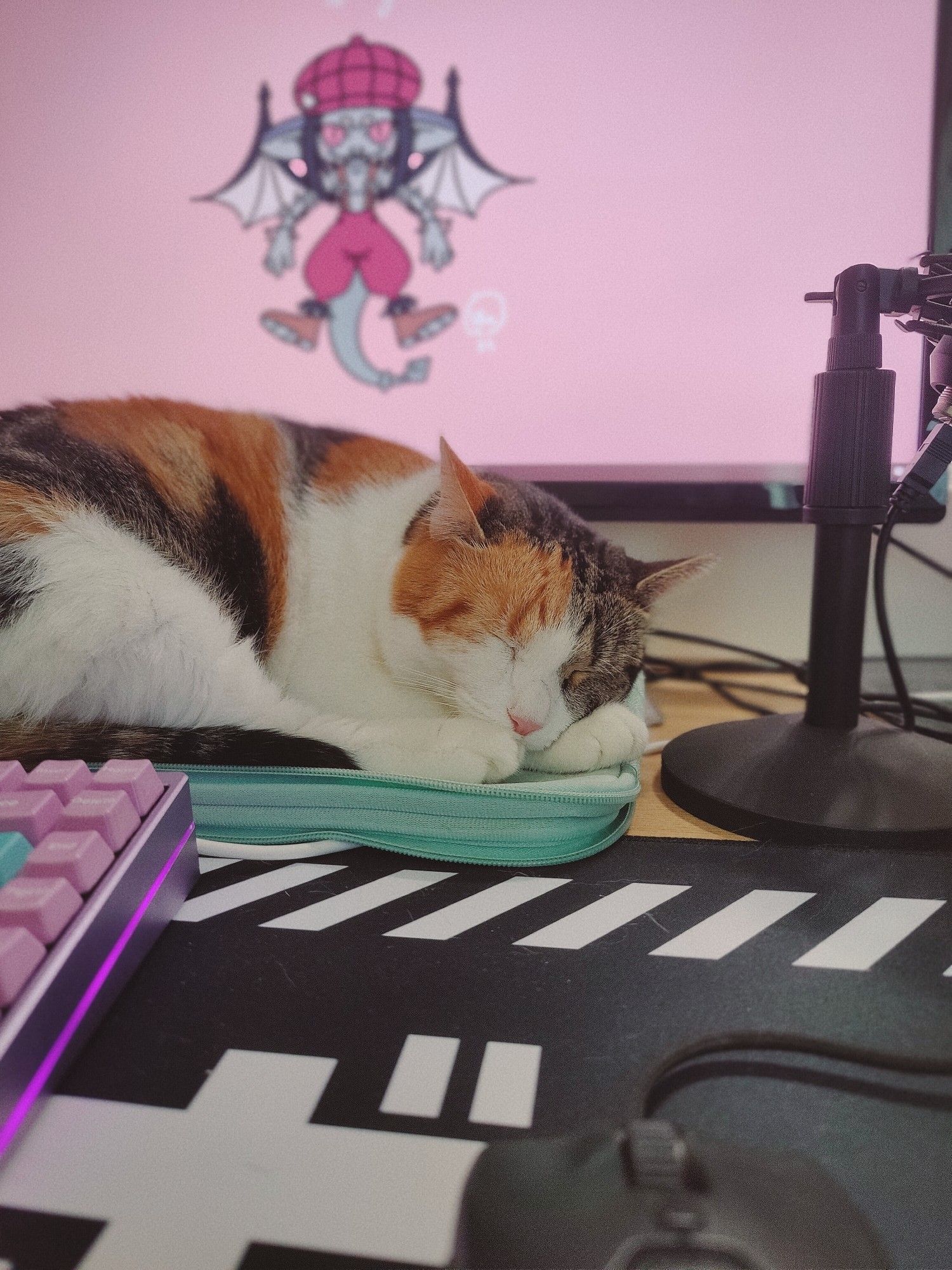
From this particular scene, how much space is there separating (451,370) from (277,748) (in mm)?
458

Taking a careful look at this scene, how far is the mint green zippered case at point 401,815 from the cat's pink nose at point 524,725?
0.26 feet

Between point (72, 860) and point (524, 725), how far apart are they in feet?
1.14

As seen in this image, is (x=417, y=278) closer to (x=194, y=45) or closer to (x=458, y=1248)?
(x=194, y=45)

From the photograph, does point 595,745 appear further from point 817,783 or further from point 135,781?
point 135,781

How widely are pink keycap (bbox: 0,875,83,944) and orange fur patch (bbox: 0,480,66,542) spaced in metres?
0.30

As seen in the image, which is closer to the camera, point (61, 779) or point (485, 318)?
point (61, 779)

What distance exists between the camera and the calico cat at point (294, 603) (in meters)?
0.56

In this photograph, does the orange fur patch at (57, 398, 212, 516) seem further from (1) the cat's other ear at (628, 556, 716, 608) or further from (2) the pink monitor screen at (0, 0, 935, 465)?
(1) the cat's other ear at (628, 556, 716, 608)

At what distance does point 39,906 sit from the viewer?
1.08ft

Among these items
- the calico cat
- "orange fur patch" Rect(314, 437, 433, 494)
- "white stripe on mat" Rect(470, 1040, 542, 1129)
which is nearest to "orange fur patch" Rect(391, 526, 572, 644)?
the calico cat

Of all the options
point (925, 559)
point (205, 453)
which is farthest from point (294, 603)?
point (925, 559)

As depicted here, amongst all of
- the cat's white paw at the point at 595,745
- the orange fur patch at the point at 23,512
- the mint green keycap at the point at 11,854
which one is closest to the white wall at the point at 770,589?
the cat's white paw at the point at 595,745

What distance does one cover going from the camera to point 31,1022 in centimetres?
30

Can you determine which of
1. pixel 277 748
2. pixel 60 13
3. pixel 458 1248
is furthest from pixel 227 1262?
pixel 60 13
